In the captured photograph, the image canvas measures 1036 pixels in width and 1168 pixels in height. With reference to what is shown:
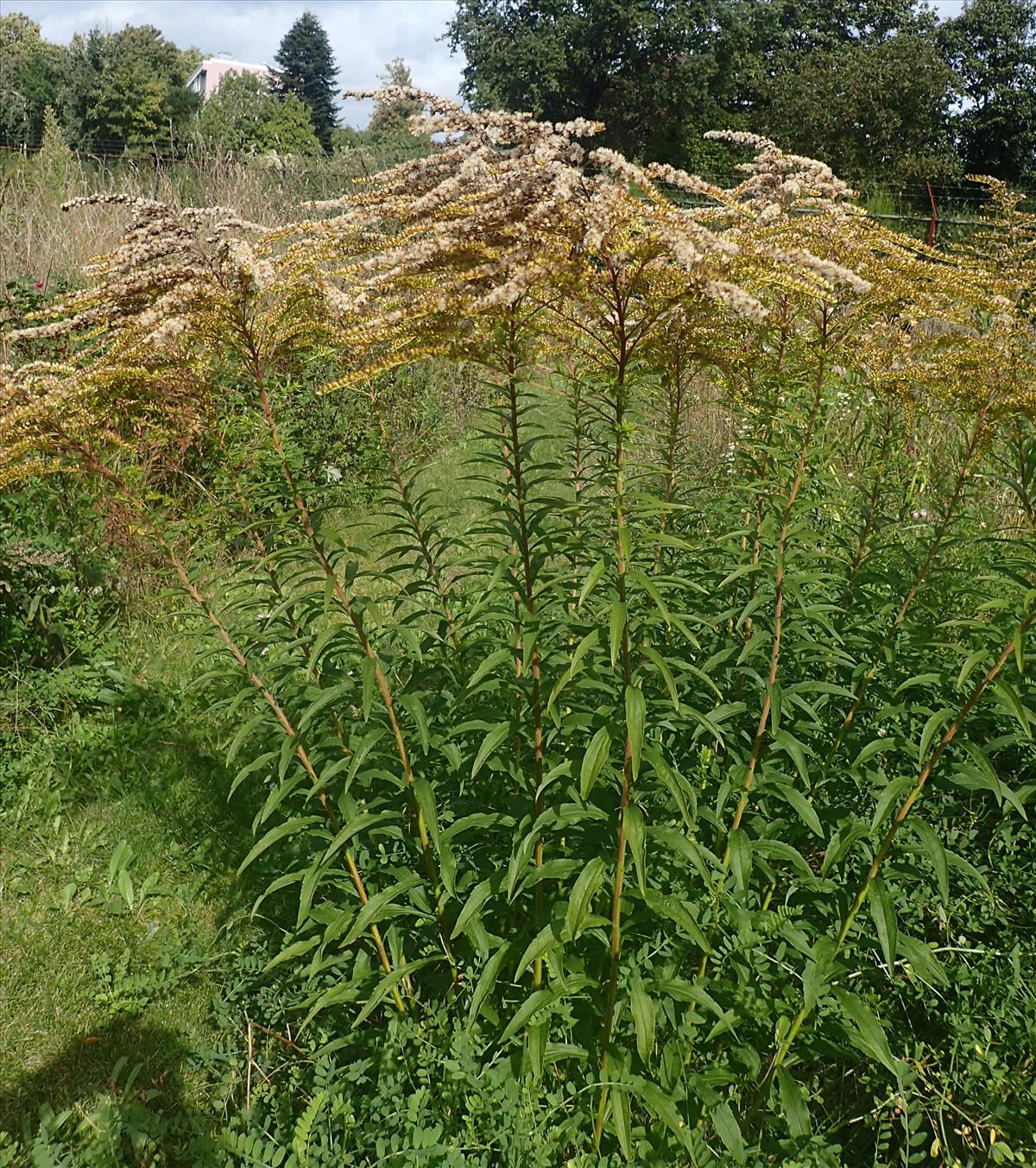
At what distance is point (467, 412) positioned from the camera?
9195 mm

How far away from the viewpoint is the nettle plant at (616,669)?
2.00 metres

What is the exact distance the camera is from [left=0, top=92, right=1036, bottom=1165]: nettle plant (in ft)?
6.57

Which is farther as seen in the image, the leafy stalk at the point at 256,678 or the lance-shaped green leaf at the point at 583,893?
the leafy stalk at the point at 256,678

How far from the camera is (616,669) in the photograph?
2.43 m

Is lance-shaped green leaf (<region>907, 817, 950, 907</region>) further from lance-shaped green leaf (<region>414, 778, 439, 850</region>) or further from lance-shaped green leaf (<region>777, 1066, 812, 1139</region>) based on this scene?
lance-shaped green leaf (<region>414, 778, 439, 850</region>)

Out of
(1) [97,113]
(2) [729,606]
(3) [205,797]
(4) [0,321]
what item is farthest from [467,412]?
(1) [97,113]

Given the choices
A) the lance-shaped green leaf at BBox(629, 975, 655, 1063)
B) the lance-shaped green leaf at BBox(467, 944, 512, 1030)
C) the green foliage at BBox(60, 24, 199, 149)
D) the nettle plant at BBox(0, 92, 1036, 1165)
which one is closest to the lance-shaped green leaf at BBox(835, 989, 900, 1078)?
the nettle plant at BBox(0, 92, 1036, 1165)

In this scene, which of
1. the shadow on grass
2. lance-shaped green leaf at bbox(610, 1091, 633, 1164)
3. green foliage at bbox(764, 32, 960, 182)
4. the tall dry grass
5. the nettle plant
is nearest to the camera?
the nettle plant

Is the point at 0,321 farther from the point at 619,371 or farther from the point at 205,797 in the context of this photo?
the point at 619,371

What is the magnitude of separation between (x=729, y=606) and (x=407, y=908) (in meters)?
1.44

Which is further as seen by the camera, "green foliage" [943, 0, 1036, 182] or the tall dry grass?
"green foliage" [943, 0, 1036, 182]

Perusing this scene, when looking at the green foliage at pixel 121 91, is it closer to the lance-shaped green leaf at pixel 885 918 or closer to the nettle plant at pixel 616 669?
the nettle plant at pixel 616 669

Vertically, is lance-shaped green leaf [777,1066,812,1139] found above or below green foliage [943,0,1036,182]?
below

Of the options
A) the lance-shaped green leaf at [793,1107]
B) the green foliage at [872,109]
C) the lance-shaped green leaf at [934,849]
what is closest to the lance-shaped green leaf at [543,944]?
the lance-shaped green leaf at [793,1107]
